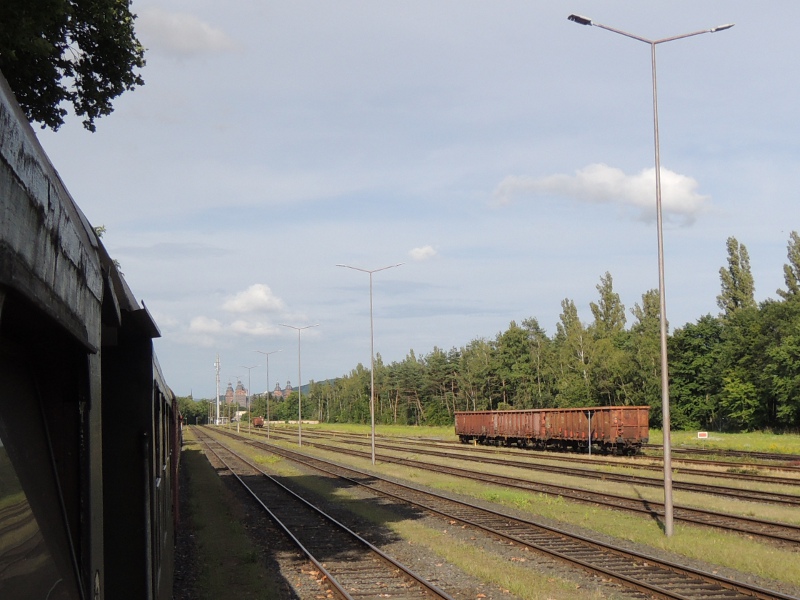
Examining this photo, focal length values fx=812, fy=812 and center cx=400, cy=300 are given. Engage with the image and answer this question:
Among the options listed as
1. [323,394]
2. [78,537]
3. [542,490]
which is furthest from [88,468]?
[323,394]

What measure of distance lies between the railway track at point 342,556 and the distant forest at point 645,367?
48041 mm

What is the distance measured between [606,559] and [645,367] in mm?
65034

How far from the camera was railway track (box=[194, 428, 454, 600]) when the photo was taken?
11068 millimetres

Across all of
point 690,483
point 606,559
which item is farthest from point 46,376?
point 690,483

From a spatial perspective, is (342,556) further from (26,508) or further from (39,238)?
(39,238)

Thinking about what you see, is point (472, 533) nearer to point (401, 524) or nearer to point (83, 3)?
point (401, 524)

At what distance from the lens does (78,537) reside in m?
2.29

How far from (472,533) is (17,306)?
1487 cm

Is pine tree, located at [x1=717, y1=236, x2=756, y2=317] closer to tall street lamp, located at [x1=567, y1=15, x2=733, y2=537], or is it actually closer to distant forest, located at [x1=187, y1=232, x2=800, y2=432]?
distant forest, located at [x1=187, y1=232, x2=800, y2=432]

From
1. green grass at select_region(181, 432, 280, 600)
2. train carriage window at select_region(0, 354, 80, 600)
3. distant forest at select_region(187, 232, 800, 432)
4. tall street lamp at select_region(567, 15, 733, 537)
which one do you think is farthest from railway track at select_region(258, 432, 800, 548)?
distant forest at select_region(187, 232, 800, 432)

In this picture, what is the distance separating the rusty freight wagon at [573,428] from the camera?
3850 cm

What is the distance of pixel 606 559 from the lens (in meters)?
12.5

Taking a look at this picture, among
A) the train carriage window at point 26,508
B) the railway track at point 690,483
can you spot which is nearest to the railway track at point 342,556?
the train carriage window at point 26,508

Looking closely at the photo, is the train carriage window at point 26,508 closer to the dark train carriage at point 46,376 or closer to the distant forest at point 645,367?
the dark train carriage at point 46,376
